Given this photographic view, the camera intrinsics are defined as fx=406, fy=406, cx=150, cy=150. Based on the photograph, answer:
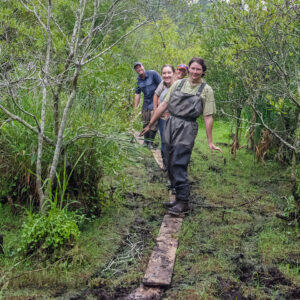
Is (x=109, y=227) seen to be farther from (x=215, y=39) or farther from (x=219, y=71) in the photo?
(x=215, y=39)

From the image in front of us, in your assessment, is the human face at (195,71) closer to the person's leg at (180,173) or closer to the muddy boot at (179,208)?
the person's leg at (180,173)

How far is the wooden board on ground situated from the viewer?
141 inches

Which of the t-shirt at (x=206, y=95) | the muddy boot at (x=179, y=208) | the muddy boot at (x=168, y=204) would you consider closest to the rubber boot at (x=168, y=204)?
the muddy boot at (x=168, y=204)

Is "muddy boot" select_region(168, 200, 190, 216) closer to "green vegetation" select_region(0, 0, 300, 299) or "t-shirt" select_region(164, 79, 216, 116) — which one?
"green vegetation" select_region(0, 0, 300, 299)

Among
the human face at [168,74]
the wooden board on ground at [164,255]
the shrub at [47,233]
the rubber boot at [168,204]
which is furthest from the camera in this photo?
the human face at [168,74]

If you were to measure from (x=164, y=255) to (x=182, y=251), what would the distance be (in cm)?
24

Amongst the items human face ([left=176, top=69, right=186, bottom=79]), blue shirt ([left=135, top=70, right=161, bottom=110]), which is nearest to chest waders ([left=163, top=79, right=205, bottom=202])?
human face ([left=176, top=69, right=186, bottom=79])

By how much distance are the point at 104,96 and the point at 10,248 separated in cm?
247

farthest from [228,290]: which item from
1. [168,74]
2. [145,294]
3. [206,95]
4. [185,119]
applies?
[168,74]

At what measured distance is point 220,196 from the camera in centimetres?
617

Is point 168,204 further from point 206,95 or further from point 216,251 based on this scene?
point 206,95

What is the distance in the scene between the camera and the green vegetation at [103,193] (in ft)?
11.9

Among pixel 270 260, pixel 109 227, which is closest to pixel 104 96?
pixel 109 227

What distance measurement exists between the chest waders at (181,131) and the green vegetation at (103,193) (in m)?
0.44
